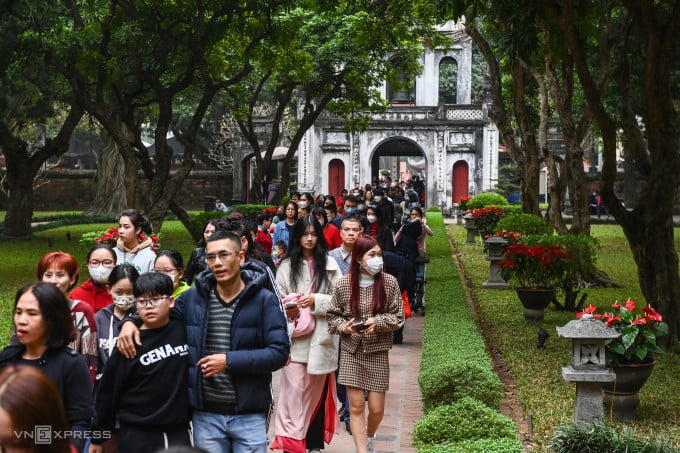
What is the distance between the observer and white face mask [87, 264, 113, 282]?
6.82 m

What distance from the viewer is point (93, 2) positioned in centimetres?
1905

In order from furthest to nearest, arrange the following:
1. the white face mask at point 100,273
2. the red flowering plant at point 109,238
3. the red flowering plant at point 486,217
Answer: the red flowering plant at point 486,217 < the red flowering plant at point 109,238 < the white face mask at point 100,273

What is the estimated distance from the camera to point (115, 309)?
246 inches

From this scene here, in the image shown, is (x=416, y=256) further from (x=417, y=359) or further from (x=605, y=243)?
(x=605, y=243)

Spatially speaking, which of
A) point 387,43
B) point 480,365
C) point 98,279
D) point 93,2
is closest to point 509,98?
point 387,43

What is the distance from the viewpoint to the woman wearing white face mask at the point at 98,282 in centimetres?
684

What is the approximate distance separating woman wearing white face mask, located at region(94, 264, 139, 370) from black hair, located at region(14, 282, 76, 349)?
120 centimetres

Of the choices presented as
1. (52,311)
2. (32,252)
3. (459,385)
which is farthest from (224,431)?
(32,252)

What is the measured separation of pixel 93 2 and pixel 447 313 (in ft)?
31.7

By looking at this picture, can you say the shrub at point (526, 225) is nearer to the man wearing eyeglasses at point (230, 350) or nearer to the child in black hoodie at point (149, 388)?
the man wearing eyeglasses at point (230, 350)

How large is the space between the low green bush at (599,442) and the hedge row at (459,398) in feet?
1.07

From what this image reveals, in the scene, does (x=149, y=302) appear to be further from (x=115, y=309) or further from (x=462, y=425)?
(x=462, y=425)

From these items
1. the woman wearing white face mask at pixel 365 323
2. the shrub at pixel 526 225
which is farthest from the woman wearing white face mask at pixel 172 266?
the shrub at pixel 526 225

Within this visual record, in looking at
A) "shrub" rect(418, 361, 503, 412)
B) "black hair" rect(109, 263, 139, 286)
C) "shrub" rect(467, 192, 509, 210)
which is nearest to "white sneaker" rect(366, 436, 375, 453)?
"shrub" rect(418, 361, 503, 412)
